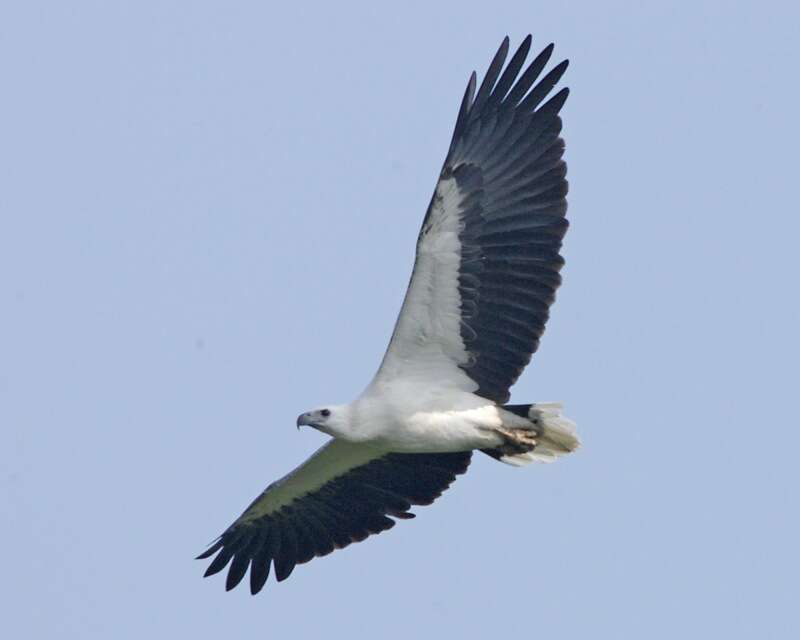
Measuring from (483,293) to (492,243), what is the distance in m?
0.48

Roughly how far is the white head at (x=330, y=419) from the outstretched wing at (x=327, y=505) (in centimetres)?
92

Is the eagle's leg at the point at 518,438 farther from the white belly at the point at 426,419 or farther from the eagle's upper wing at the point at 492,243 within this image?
the eagle's upper wing at the point at 492,243

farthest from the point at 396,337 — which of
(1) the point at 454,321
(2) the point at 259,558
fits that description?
(2) the point at 259,558

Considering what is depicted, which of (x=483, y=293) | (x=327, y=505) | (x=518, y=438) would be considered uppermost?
(x=483, y=293)

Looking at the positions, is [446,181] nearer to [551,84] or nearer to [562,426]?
[551,84]

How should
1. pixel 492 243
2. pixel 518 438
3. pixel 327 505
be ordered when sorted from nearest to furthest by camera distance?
1. pixel 492 243
2. pixel 518 438
3. pixel 327 505

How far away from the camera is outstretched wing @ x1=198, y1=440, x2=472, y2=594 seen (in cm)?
1975

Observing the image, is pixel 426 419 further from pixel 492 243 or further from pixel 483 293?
pixel 492 243

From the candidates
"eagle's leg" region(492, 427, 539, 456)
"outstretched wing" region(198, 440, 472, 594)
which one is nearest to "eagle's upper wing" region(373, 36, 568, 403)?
"eagle's leg" region(492, 427, 539, 456)

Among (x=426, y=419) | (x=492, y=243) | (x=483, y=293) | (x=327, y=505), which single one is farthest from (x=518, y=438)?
(x=327, y=505)

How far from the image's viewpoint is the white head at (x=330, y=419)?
1842 centimetres

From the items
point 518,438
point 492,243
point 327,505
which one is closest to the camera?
point 492,243

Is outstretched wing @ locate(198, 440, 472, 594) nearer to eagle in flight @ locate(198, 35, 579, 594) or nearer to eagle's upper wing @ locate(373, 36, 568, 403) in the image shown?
eagle in flight @ locate(198, 35, 579, 594)

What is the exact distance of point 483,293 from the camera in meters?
18.4
